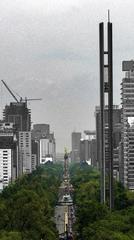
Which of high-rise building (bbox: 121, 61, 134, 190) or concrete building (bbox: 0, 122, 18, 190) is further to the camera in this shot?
concrete building (bbox: 0, 122, 18, 190)

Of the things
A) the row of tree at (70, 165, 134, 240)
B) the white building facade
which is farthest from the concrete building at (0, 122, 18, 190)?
the row of tree at (70, 165, 134, 240)

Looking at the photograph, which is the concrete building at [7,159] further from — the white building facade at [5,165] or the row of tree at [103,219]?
the row of tree at [103,219]

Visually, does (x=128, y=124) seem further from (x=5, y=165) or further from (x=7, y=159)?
(x=7, y=159)

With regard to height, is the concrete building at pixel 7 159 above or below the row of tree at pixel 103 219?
above

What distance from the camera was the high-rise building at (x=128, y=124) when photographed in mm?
Result: 121188

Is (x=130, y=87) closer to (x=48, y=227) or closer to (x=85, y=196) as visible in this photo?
(x=85, y=196)

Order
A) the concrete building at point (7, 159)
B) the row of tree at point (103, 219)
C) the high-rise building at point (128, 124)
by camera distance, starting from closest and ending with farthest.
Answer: the row of tree at point (103, 219)
the high-rise building at point (128, 124)
the concrete building at point (7, 159)

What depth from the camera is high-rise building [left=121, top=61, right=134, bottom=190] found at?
121188mm

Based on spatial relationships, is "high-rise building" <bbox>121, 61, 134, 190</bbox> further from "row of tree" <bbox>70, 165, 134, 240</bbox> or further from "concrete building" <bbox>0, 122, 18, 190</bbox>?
"concrete building" <bbox>0, 122, 18, 190</bbox>

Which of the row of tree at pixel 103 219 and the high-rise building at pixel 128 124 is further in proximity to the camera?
the high-rise building at pixel 128 124

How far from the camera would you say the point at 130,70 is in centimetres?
12888

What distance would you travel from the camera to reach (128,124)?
122 m

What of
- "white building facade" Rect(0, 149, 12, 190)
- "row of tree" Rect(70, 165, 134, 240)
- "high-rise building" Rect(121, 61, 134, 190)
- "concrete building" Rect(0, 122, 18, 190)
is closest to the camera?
"row of tree" Rect(70, 165, 134, 240)

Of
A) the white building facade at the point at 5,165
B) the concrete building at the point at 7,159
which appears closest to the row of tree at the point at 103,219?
the white building facade at the point at 5,165
